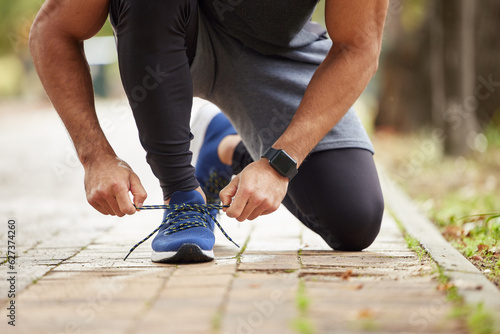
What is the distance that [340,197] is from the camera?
8.24 feet

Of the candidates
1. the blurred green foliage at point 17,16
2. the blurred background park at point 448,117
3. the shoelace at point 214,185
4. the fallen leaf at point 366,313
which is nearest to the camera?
the fallen leaf at point 366,313

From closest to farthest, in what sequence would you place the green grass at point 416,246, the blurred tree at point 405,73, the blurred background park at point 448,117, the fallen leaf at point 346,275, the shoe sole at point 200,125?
1. the fallen leaf at point 346,275
2. the green grass at point 416,246
3. the shoe sole at point 200,125
4. the blurred background park at point 448,117
5. the blurred tree at point 405,73

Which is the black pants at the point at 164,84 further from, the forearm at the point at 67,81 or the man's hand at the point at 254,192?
the man's hand at the point at 254,192

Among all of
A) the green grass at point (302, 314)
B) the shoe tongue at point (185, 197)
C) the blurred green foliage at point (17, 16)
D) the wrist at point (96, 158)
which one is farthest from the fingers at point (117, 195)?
the blurred green foliage at point (17, 16)

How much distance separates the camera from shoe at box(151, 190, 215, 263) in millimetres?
2111

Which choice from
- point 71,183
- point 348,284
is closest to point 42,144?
point 71,183

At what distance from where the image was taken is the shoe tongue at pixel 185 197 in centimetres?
224

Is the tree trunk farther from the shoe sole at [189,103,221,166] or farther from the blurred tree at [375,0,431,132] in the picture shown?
the shoe sole at [189,103,221,166]

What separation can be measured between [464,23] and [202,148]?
479cm

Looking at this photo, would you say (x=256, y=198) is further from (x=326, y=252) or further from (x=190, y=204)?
(x=326, y=252)

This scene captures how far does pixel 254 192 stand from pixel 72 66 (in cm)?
81

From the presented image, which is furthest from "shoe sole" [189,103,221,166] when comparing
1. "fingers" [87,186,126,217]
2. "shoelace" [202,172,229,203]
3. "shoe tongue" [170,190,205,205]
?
"fingers" [87,186,126,217]

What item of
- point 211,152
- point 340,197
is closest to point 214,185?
point 211,152

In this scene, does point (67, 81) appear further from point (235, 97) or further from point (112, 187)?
point (235, 97)
